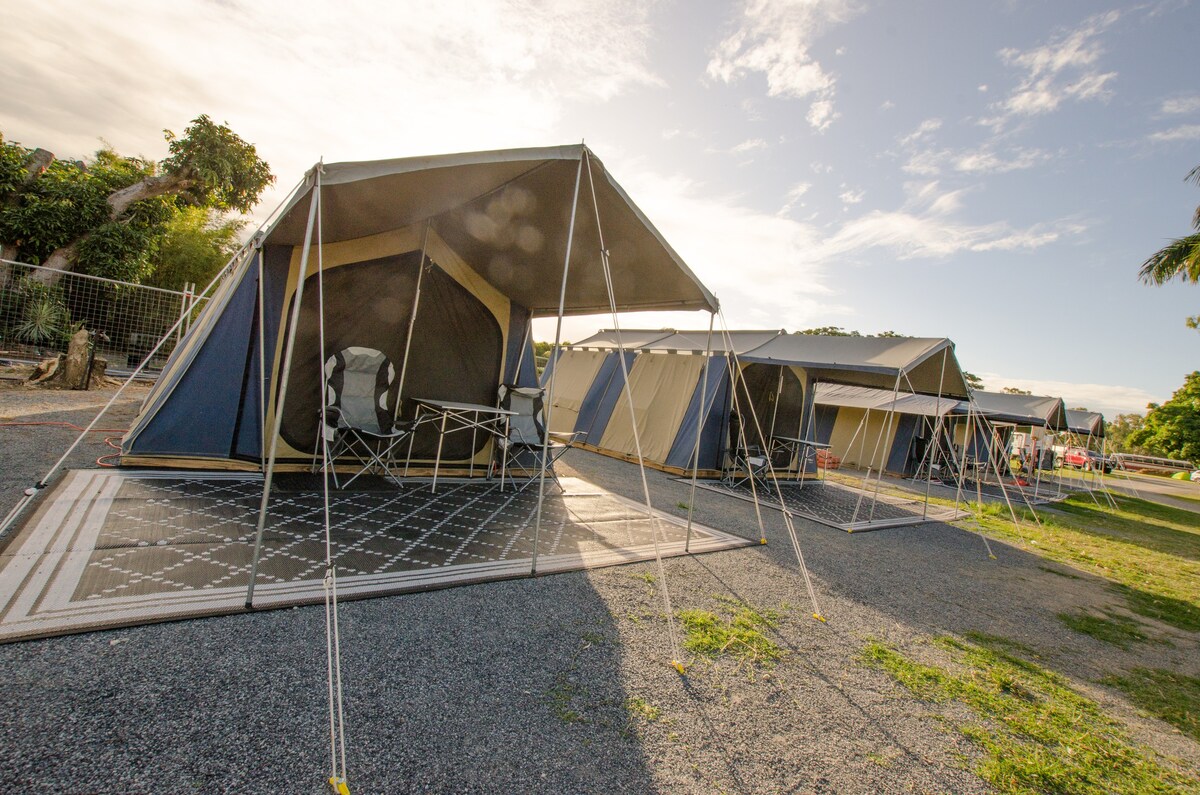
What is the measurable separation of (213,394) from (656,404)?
204 inches

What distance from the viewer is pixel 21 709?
1328mm

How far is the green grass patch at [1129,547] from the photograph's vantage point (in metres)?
4.06

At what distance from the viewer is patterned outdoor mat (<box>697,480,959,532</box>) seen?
17.8 ft

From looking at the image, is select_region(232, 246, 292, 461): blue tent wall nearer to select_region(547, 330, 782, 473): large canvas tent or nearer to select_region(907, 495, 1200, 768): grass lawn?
select_region(547, 330, 782, 473): large canvas tent

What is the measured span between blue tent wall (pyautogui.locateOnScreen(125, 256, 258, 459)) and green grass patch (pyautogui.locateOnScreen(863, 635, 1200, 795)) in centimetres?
428

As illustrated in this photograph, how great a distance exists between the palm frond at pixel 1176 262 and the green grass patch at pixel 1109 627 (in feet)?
34.9

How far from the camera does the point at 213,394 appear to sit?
150 inches

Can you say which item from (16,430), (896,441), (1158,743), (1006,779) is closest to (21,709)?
(1006,779)

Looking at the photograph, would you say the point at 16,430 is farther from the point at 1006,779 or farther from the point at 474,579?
the point at 1006,779

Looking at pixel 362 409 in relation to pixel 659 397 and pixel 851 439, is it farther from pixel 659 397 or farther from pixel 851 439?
pixel 851 439

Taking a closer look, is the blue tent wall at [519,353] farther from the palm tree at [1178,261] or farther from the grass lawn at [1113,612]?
the palm tree at [1178,261]

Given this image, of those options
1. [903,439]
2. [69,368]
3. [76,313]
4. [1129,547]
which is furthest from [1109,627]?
[76,313]

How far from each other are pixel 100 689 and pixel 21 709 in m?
0.15

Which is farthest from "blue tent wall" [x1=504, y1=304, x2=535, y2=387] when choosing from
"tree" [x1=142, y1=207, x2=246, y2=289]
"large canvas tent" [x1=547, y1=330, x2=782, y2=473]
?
"tree" [x1=142, y1=207, x2=246, y2=289]
